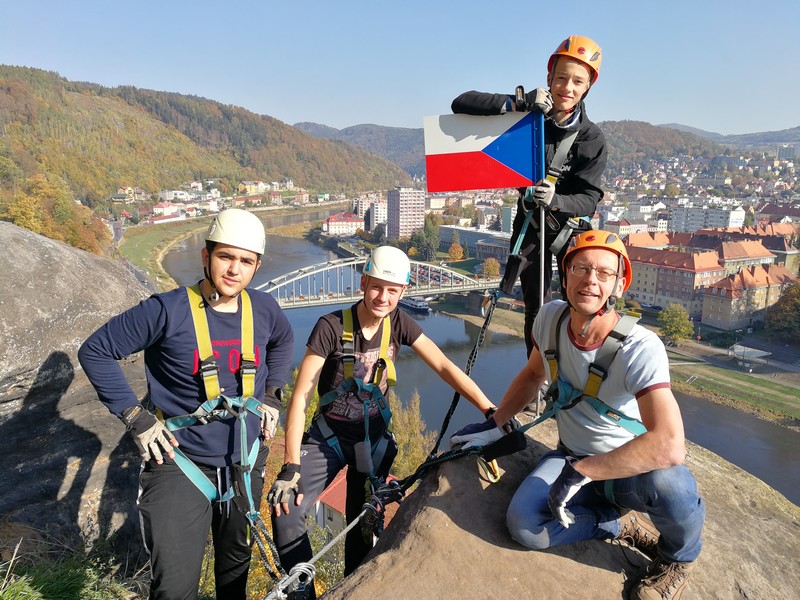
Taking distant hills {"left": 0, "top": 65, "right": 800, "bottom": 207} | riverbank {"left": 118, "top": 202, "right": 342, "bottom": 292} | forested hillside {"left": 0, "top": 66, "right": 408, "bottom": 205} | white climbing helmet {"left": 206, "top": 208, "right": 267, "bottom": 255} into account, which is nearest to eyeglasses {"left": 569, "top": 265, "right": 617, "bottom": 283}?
white climbing helmet {"left": 206, "top": 208, "right": 267, "bottom": 255}

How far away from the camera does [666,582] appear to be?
1.71 metres

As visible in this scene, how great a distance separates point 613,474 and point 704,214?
75.1m

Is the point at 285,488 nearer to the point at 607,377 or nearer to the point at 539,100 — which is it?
the point at 607,377

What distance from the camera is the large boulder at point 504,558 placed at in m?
1.68

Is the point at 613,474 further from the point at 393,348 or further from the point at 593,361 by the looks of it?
the point at 393,348

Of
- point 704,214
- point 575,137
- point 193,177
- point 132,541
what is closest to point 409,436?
point 132,541

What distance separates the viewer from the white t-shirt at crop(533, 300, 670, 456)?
162 cm

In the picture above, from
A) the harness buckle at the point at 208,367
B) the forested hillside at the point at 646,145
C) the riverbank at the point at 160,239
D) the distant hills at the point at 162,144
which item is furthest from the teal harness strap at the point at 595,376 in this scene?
the forested hillside at the point at 646,145

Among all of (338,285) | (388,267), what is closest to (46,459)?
(388,267)

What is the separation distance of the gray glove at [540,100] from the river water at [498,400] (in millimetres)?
14527

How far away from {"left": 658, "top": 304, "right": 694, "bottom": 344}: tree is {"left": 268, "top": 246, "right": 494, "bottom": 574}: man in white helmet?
3057 cm

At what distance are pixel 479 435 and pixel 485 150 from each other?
135 cm

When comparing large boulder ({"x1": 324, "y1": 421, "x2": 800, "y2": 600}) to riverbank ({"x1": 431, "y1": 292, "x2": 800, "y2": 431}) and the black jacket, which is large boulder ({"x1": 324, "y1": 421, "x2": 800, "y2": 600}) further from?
riverbank ({"x1": 431, "y1": 292, "x2": 800, "y2": 431})

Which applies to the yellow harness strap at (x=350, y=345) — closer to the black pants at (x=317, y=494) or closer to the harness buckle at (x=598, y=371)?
the black pants at (x=317, y=494)
